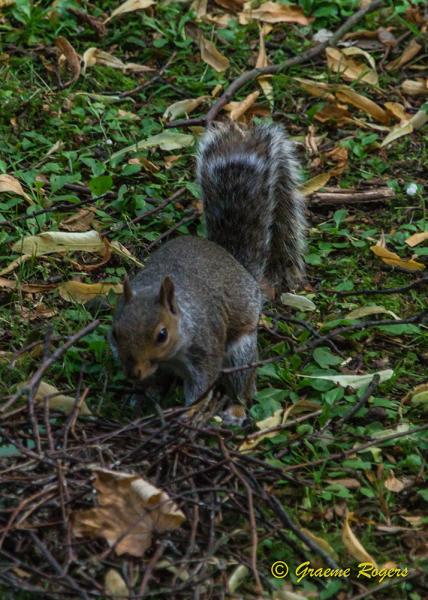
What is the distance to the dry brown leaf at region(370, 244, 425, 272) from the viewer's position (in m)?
4.19

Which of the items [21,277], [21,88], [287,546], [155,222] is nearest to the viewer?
[287,546]

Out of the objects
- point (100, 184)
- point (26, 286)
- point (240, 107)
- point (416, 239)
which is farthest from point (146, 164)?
point (416, 239)

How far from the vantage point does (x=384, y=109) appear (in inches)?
200

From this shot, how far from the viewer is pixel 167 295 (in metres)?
3.21

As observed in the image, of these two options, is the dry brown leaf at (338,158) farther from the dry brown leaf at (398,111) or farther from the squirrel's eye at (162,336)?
the squirrel's eye at (162,336)

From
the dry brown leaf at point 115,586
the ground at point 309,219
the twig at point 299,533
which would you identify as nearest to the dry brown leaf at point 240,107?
the ground at point 309,219

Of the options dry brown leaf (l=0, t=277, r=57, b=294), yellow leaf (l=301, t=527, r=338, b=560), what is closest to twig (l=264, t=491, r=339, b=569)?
yellow leaf (l=301, t=527, r=338, b=560)

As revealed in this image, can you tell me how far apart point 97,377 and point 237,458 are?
0.68 meters

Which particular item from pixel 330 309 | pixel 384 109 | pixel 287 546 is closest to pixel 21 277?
pixel 330 309

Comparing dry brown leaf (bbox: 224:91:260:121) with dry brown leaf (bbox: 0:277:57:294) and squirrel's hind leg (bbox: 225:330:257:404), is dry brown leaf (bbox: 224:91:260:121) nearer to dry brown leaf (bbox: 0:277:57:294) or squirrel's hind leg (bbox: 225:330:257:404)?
dry brown leaf (bbox: 0:277:57:294)

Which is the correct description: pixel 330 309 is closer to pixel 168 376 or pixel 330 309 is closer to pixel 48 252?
pixel 168 376

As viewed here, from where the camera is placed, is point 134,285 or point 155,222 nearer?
point 134,285

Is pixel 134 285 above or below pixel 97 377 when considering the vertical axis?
above

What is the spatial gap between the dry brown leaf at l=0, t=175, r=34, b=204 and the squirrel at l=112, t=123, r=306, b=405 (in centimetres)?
73
